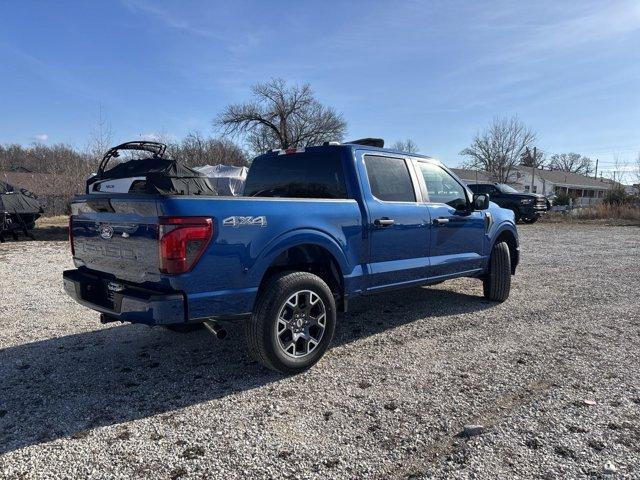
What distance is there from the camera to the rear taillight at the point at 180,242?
318 cm

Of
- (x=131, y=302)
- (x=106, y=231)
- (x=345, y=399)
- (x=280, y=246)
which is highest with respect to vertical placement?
(x=106, y=231)

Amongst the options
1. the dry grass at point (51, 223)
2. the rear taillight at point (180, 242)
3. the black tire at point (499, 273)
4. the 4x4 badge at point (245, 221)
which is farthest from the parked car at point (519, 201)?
the rear taillight at point (180, 242)

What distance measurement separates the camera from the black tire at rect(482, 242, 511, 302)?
20.7 feet

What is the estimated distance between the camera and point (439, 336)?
491 cm

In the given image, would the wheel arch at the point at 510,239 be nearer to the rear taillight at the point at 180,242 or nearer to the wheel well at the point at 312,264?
the wheel well at the point at 312,264

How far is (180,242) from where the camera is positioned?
319cm

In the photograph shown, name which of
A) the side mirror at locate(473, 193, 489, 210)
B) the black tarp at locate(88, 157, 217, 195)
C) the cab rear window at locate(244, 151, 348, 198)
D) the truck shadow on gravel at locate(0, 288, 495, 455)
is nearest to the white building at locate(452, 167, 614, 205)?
the black tarp at locate(88, 157, 217, 195)

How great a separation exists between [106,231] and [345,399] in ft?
7.24

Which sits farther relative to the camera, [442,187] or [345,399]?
[442,187]

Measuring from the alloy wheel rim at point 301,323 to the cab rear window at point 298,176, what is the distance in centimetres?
113

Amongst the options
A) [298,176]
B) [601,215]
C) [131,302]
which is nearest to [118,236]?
[131,302]

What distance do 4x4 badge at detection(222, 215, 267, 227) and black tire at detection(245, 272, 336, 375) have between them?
0.48 m

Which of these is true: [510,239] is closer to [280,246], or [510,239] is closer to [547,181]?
[280,246]

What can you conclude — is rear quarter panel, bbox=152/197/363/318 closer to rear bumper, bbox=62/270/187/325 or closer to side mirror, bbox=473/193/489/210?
rear bumper, bbox=62/270/187/325
